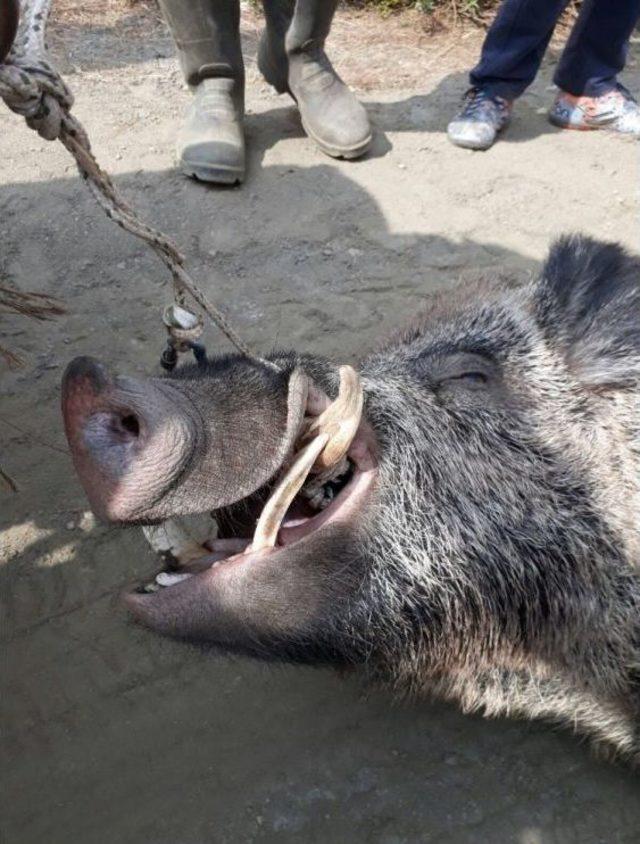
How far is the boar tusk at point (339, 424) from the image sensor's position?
6.85 ft

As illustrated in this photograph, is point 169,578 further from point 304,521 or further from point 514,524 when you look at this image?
point 514,524

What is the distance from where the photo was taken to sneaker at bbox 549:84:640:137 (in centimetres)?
597

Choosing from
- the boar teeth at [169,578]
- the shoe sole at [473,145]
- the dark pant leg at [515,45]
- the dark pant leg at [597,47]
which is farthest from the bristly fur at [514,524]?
the dark pant leg at [597,47]

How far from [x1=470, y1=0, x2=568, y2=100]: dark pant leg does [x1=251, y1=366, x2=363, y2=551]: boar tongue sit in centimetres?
430

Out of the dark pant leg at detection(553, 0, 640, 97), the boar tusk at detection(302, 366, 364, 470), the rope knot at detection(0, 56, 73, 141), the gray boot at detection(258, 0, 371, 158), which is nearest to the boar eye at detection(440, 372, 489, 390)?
the boar tusk at detection(302, 366, 364, 470)

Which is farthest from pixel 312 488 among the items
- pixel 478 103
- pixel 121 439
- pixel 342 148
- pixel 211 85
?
pixel 478 103

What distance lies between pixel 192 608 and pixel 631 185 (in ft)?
15.1

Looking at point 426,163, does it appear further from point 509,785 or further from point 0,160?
point 509,785

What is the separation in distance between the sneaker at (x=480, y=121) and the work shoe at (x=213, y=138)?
1488 millimetres

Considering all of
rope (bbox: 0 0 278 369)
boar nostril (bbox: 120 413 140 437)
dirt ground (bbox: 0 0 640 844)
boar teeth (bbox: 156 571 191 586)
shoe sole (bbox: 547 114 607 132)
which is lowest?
dirt ground (bbox: 0 0 640 844)

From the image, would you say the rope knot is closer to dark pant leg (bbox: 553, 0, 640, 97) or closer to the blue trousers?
the blue trousers

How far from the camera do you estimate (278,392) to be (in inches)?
83.1

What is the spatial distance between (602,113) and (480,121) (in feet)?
3.06

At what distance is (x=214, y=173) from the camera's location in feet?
16.9
